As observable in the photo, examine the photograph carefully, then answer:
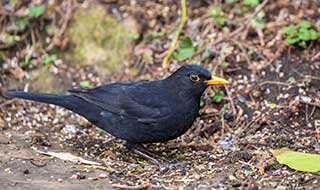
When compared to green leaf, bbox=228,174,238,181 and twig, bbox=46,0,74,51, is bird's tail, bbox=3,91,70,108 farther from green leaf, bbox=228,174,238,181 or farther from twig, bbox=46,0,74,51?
green leaf, bbox=228,174,238,181

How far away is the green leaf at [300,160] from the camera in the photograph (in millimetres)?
5125

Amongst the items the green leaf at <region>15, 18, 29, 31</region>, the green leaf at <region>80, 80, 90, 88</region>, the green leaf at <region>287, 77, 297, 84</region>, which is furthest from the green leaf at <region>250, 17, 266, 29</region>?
the green leaf at <region>15, 18, 29, 31</region>

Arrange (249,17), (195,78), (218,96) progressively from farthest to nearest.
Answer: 1. (249,17)
2. (218,96)
3. (195,78)

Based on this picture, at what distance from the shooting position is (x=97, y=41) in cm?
816

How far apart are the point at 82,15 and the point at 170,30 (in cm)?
117

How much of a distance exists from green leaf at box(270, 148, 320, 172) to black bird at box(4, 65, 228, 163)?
1.08 m

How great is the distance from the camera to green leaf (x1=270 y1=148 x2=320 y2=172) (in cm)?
512

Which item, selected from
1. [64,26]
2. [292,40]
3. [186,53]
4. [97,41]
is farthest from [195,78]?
[64,26]

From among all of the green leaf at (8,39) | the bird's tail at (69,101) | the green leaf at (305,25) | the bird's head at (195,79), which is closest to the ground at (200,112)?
the green leaf at (8,39)

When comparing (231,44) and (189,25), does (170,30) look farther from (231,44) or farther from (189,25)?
(231,44)

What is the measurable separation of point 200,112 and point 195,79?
80 centimetres

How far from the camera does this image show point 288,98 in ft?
22.2

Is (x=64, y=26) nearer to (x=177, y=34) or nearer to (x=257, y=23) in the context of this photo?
(x=177, y=34)

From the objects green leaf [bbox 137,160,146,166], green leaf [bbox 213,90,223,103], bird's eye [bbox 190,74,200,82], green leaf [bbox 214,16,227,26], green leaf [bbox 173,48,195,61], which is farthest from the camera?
green leaf [bbox 214,16,227,26]
